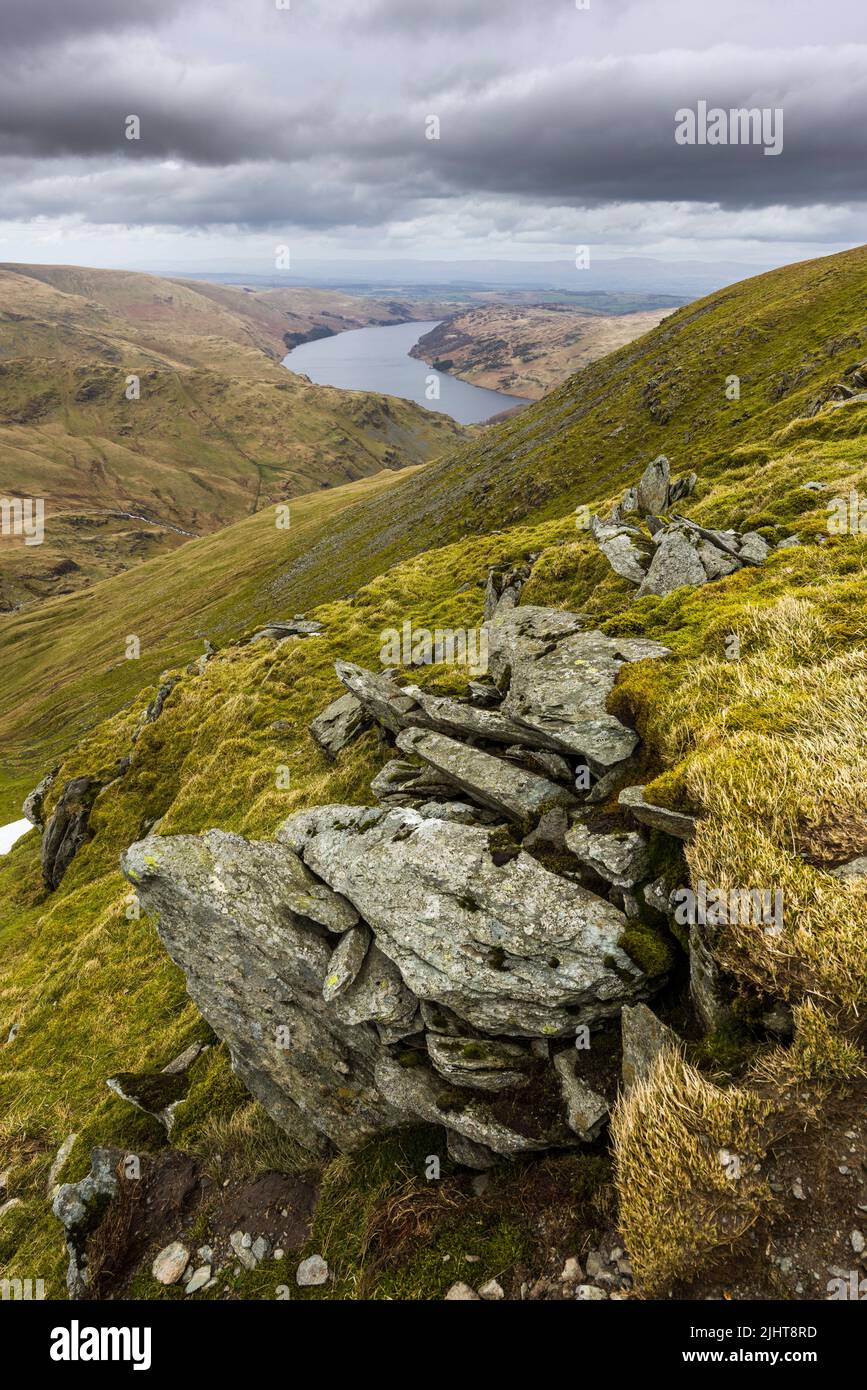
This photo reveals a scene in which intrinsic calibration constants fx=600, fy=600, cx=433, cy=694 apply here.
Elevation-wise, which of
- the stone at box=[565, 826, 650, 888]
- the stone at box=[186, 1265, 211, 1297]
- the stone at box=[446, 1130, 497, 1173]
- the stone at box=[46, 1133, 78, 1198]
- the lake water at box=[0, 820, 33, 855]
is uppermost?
the stone at box=[565, 826, 650, 888]

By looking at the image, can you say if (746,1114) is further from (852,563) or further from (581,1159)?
(852,563)

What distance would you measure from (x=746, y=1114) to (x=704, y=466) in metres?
40.2

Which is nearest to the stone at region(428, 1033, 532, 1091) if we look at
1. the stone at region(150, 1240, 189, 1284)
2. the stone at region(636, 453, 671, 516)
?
the stone at region(150, 1240, 189, 1284)

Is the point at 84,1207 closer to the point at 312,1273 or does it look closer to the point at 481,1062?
the point at 312,1273

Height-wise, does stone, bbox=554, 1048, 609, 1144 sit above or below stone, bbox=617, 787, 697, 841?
below

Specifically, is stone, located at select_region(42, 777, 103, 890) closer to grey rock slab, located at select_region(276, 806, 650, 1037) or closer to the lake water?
the lake water

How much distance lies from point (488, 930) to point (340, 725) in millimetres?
15134

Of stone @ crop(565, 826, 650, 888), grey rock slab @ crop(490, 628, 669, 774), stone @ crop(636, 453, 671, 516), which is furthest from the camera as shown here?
stone @ crop(636, 453, 671, 516)

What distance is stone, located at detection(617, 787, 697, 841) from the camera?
7.94 meters

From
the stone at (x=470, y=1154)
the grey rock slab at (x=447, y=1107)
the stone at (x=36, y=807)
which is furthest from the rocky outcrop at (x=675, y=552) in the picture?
the stone at (x=36, y=807)

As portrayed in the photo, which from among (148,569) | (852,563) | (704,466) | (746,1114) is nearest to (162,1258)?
(746,1114)

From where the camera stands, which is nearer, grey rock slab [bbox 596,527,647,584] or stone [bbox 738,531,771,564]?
stone [bbox 738,531,771,564]

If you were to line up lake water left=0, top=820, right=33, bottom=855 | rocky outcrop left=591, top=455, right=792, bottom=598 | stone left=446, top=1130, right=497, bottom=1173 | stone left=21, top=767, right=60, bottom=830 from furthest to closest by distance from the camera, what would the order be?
lake water left=0, top=820, right=33, bottom=855 → stone left=21, top=767, right=60, bottom=830 → rocky outcrop left=591, top=455, right=792, bottom=598 → stone left=446, top=1130, right=497, bottom=1173

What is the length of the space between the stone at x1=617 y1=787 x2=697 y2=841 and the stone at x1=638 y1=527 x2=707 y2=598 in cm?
938
